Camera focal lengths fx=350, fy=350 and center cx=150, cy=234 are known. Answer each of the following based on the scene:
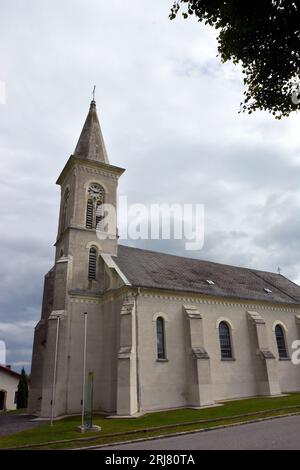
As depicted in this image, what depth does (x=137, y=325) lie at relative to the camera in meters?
24.3

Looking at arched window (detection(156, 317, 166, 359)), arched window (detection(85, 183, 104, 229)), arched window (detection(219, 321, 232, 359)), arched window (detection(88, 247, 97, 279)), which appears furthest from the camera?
arched window (detection(85, 183, 104, 229))

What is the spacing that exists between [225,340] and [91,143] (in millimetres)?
21599

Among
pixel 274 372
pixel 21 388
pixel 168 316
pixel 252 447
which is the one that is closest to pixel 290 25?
pixel 252 447

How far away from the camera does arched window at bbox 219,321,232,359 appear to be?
1102 inches

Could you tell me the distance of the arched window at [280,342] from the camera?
3138 cm

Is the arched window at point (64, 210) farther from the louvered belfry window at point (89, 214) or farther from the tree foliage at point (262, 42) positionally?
the tree foliage at point (262, 42)

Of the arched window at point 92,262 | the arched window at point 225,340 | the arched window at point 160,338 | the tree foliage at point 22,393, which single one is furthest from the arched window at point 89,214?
the tree foliage at point 22,393

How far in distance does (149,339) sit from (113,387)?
13.1 ft

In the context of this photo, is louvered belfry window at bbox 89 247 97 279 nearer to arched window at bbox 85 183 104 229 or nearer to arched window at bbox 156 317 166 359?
arched window at bbox 85 183 104 229

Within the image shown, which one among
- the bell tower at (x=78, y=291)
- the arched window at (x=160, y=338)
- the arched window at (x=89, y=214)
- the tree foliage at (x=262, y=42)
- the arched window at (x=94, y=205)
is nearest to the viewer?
the tree foliage at (x=262, y=42)

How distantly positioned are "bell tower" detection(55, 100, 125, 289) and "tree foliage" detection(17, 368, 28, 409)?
20.6 meters

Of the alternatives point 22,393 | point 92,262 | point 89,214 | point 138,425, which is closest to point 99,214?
point 89,214

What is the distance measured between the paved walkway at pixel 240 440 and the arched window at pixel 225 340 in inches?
487

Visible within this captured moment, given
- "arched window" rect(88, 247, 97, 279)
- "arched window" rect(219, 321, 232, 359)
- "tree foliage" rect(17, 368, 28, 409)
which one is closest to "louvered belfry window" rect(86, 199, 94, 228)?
"arched window" rect(88, 247, 97, 279)
